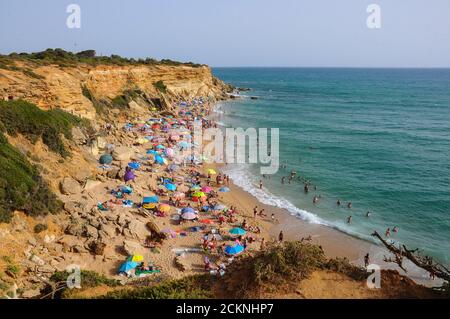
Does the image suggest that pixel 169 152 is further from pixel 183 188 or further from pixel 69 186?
pixel 69 186

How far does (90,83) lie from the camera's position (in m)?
39.0

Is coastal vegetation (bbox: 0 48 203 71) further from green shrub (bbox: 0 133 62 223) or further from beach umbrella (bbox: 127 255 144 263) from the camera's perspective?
beach umbrella (bbox: 127 255 144 263)

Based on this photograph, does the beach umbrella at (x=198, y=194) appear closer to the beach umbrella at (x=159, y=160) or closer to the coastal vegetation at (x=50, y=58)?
the beach umbrella at (x=159, y=160)

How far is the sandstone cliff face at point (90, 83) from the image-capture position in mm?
23188

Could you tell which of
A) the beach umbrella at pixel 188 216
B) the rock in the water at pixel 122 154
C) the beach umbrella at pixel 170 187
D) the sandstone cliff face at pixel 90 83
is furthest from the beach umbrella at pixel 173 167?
the sandstone cliff face at pixel 90 83

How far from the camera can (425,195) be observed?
25.8 m

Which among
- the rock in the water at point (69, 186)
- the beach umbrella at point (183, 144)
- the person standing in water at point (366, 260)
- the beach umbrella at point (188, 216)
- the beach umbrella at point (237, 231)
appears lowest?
the person standing in water at point (366, 260)

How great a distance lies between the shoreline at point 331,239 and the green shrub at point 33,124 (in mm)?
11844

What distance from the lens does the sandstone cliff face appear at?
23188 mm

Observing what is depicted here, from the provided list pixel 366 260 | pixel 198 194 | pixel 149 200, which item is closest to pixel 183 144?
pixel 198 194

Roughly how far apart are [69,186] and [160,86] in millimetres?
42165

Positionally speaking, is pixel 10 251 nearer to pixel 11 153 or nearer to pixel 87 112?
pixel 11 153

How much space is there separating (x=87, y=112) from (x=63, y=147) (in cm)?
973
